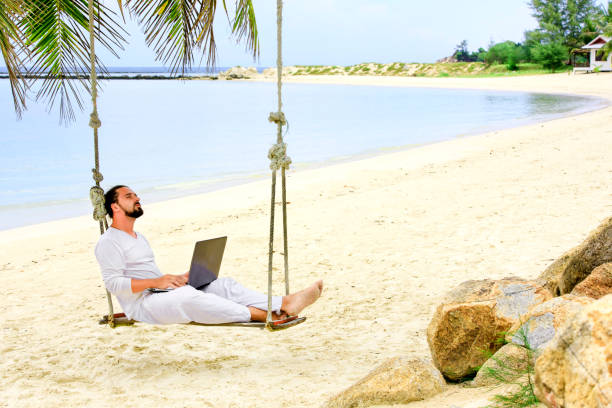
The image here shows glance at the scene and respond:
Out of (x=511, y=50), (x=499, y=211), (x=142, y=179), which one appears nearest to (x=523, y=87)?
(x=511, y=50)

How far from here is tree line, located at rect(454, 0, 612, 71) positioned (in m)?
47.7

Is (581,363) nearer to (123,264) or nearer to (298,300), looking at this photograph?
(298,300)

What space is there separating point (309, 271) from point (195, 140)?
15.6m

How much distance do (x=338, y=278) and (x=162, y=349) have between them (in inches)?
66.8

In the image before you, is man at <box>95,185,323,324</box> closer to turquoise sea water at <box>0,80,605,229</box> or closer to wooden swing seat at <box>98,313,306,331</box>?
wooden swing seat at <box>98,313,306,331</box>

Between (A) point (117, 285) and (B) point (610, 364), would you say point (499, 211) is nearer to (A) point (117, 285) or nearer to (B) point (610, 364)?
(A) point (117, 285)

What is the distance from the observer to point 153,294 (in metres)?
3.09

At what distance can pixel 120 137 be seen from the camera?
21.6 m

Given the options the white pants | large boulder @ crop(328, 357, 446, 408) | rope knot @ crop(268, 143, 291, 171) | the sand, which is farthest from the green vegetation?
rope knot @ crop(268, 143, 291, 171)

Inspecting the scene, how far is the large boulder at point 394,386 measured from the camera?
2379 mm

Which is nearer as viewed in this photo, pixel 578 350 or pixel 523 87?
pixel 578 350

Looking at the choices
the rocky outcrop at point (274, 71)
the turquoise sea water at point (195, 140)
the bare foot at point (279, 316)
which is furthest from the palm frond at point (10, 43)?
the rocky outcrop at point (274, 71)

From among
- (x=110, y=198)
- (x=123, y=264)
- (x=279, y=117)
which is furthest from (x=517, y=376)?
(x=110, y=198)

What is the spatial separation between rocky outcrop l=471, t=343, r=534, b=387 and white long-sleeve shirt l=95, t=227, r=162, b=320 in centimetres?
167
